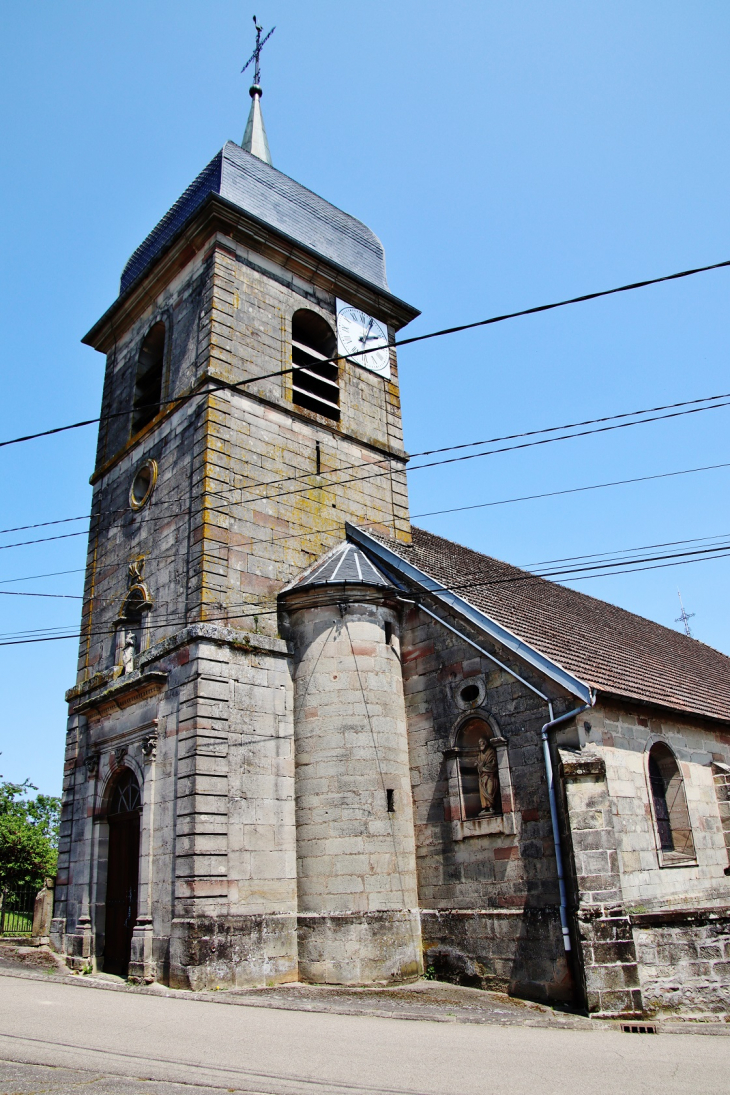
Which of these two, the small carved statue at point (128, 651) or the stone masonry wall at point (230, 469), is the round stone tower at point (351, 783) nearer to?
the stone masonry wall at point (230, 469)

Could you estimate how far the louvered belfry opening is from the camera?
17109 mm

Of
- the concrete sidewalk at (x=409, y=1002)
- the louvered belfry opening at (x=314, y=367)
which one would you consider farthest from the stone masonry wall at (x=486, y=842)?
the louvered belfry opening at (x=314, y=367)

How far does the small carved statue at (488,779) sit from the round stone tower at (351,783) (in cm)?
143

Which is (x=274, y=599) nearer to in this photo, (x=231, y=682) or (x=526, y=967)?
(x=231, y=682)

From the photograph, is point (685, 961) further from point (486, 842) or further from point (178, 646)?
point (178, 646)

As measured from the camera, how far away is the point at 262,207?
17656mm

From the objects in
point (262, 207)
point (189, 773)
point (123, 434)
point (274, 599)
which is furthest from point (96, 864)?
point (262, 207)

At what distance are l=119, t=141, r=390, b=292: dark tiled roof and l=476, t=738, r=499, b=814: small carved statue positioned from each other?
11.5m

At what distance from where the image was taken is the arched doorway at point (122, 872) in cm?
1338

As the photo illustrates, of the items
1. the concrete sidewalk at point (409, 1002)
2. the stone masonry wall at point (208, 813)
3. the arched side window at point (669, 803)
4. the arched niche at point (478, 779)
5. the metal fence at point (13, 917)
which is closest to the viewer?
the concrete sidewalk at point (409, 1002)

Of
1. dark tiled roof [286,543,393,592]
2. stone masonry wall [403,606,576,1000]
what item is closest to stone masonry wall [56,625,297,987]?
dark tiled roof [286,543,393,592]

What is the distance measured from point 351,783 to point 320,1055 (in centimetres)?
546

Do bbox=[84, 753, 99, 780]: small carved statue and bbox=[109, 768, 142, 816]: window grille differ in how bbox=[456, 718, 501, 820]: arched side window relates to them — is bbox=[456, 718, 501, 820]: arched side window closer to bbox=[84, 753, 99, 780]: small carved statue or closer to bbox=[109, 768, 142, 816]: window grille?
bbox=[109, 768, 142, 816]: window grille

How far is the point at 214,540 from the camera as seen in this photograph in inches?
541
